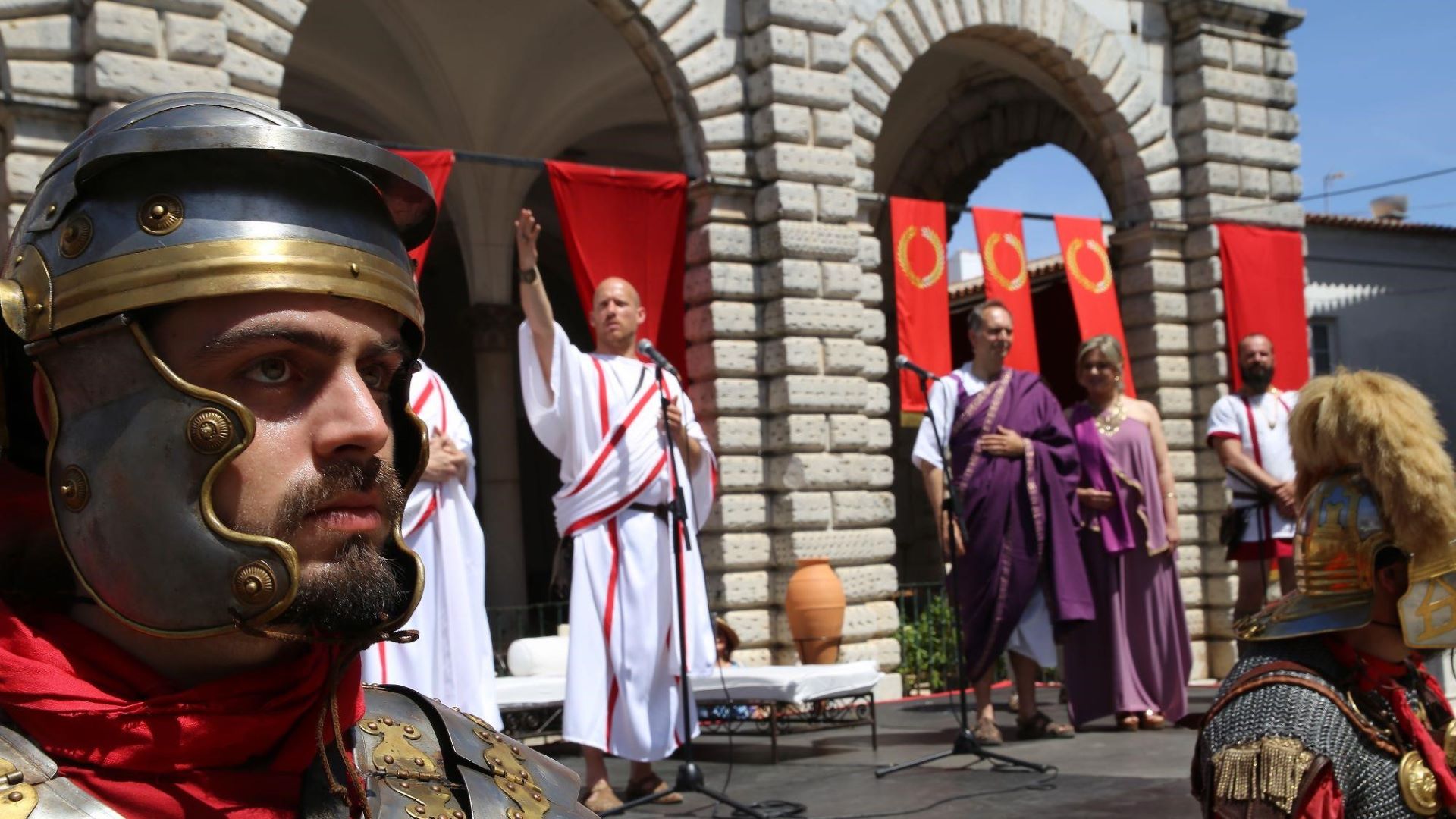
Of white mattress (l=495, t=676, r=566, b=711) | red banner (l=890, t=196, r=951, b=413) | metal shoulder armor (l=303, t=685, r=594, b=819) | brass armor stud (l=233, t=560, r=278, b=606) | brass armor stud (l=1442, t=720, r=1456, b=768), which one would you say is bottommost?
white mattress (l=495, t=676, r=566, b=711)

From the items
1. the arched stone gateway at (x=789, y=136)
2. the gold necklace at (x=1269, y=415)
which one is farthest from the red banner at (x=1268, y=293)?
the gold necklace at (x=1269, y=415)

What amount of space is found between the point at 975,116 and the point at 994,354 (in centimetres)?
847

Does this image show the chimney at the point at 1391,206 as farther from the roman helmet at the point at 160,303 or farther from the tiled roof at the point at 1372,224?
the roman helmet at the point at 160,303

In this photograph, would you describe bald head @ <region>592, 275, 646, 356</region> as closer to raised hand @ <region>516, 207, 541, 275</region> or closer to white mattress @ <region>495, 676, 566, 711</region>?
raised hand @ <region>516, 207, 541, 275</region>

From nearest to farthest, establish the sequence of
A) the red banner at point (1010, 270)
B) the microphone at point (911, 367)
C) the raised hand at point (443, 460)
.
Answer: the raised hand at point (443, 460) < the microphone at point (911, 367) < the red banner at point (1010, 270)

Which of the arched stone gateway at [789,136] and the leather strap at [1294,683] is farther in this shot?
the arched stone gateway at [789,136]

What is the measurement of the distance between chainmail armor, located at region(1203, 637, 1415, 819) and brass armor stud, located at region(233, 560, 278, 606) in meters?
2.33

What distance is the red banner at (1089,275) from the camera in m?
11.8

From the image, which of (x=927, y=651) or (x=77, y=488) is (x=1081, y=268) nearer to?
(x=927, y=651)

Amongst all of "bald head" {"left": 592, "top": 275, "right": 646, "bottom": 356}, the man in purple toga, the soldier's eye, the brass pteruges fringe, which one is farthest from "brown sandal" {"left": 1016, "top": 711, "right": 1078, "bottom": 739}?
the soldier's eye

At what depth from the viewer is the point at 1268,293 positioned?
12.8 m

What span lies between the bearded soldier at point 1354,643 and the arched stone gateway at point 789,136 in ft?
22.0

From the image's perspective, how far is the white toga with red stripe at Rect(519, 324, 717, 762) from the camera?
19.7 feet

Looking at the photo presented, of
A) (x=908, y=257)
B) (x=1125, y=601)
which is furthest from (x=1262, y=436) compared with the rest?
(x=908, y=257)
